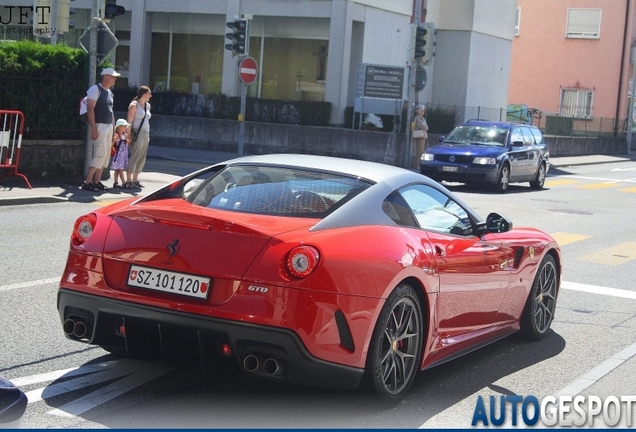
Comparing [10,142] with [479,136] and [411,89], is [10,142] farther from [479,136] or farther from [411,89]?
[411,89]

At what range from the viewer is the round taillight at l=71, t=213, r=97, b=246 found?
19.1ft

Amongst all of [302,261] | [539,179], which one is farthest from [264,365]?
[539,179]

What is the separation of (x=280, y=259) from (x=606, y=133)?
4631 cm

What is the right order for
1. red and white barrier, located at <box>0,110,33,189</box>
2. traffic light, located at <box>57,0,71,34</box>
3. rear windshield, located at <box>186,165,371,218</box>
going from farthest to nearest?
traffic light, located at <box>57,0,71,34</box>
red and white barrier, located at <box>0,110,33,189</box>
rear windshield, located at <box>186,165,371,218</box>

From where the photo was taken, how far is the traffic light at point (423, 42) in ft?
92.7

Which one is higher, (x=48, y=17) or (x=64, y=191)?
(x=48, y=17)

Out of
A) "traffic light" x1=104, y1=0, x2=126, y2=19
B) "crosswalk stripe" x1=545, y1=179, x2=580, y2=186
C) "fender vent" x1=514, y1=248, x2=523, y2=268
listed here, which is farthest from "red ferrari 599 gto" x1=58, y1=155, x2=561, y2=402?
"crosswalk stripe" x1=545, y1=179, x2=580, y2=186

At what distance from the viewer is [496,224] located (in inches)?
279

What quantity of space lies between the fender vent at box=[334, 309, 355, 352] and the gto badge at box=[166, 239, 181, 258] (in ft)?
2.96

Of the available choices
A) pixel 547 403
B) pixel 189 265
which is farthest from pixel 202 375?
pixel 547 403

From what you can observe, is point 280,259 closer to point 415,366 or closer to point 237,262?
point 237,262

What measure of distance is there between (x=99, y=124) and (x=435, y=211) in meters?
11.0

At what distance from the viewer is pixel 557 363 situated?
722 cm

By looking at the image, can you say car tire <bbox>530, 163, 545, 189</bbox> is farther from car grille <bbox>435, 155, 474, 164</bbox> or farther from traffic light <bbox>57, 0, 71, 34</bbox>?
traffic light <bbox>57, 0, 71, 34</bbox>
